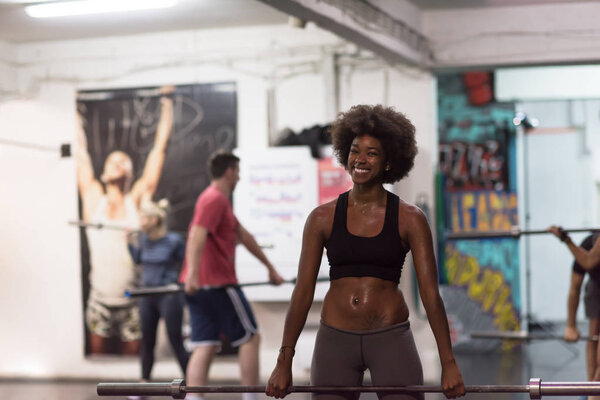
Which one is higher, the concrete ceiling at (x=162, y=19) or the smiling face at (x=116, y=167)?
the concrete ceiling at (x=162, y=19)

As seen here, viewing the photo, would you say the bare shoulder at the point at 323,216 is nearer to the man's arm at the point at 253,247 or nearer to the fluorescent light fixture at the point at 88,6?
the man's arm at the point at 253,247

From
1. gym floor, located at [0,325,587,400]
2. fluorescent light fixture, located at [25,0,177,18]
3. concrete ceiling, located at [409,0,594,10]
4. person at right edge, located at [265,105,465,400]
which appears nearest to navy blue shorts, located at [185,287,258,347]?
gym floor, located at [0,325,587,400]

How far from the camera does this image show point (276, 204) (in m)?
7.73

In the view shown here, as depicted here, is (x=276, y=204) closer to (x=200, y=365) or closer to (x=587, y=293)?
(x=200, y=365)

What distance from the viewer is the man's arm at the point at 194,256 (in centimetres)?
568

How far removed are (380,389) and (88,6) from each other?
4.36 metres

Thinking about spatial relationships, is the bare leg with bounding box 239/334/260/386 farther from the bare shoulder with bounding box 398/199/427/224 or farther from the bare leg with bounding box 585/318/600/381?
the bare shoulder with bounding box 398/199/427/224

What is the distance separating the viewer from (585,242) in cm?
531

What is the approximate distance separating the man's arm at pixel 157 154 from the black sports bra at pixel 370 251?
4.91 metres

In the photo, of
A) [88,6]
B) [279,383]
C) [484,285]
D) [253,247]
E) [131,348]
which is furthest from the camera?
[484,285]

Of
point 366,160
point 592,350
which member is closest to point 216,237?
point 592,350

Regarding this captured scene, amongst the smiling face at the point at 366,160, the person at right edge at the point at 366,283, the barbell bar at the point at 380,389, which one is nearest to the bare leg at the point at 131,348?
the barbell bar at the point at 380,389

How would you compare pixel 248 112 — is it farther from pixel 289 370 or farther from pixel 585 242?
pixel 289 370

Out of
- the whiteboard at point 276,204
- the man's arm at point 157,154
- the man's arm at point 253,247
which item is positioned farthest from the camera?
the man's arm at point 157,154
